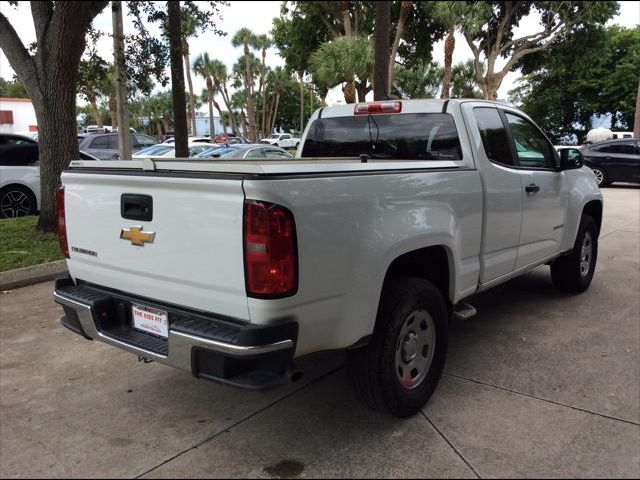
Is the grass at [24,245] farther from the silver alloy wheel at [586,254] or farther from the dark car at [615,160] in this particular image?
the dark car at [615,160]

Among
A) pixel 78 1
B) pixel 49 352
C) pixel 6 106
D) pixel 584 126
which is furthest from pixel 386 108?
pixel 6 106

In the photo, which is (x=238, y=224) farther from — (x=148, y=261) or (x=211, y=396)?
(x=211, y=396)

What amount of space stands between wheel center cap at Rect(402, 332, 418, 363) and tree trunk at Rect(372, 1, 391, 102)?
5.31m

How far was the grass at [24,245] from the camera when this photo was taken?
21.6ft

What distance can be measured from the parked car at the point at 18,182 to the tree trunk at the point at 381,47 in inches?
233

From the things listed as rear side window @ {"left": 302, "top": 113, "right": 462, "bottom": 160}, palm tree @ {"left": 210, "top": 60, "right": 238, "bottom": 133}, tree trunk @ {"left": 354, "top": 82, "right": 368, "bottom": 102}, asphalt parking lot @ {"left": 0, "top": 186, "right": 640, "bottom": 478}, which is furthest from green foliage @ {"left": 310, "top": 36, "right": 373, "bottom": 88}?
palm tree @ {"left": 210, "top": 60, "right": 238, "bottom": 133}

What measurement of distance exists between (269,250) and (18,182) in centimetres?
848

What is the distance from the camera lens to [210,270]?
2.58m

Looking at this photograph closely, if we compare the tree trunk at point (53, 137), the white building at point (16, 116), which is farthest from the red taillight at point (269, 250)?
the white building at point (16, 116)

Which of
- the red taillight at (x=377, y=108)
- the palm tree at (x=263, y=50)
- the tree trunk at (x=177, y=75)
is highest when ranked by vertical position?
the palm tree at (x=263, y=50)

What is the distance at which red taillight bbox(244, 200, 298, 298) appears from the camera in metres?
2.38

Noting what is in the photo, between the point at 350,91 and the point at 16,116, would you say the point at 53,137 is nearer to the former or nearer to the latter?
the point at 350,91

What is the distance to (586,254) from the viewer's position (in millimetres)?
5875

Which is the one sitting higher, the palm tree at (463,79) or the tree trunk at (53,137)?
the palm tree at (463,79)
